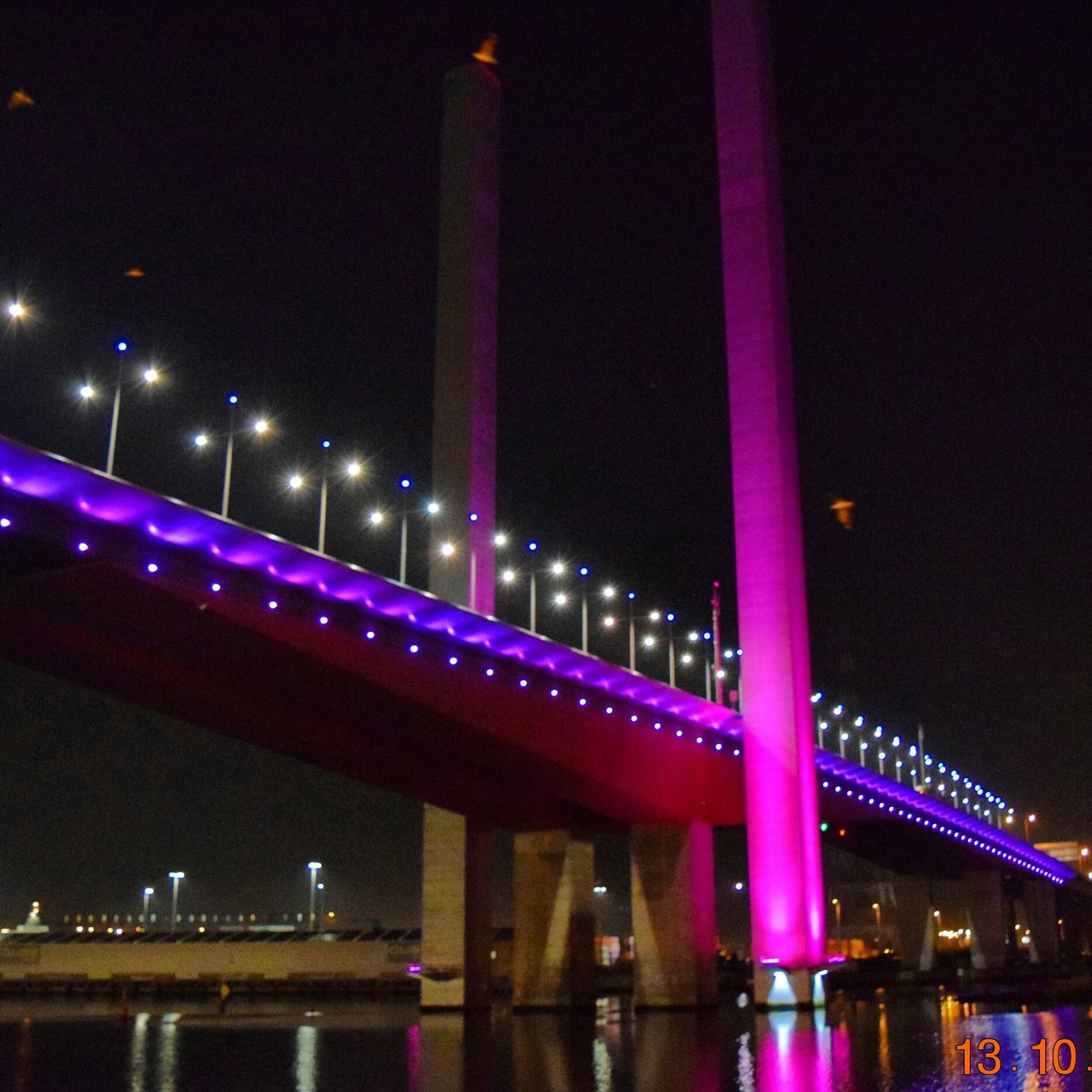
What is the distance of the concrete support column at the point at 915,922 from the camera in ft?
344

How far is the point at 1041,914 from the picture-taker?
427 ft

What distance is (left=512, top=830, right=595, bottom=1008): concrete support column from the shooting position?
2445 inches

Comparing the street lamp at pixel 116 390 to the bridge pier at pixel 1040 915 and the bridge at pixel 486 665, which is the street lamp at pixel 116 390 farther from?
the bridge pier at pixel 1040 915

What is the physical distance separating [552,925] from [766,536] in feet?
65.0

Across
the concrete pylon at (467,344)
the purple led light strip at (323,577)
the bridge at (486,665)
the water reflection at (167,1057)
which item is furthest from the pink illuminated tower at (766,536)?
the water reflection at (167,1057)

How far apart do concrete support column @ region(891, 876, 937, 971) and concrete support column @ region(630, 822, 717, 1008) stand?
4836cm

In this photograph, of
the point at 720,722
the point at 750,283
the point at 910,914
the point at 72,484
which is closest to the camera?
the point at 72,484

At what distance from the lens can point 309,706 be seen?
43.9 meters

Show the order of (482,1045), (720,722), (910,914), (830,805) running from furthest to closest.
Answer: (910,914), (830,805), (720,722), (482,1045)

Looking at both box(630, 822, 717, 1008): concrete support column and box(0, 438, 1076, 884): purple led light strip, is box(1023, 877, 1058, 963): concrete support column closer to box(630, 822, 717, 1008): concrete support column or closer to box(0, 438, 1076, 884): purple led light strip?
box(630, 822, 717, 1008): concrete support column

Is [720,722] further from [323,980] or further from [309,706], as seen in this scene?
[323,980]

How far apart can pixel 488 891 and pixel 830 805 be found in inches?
867

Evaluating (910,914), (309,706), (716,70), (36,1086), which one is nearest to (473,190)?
(716,70)

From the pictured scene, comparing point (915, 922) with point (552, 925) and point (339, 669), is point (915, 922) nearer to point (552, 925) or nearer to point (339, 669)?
point (552, 925)
